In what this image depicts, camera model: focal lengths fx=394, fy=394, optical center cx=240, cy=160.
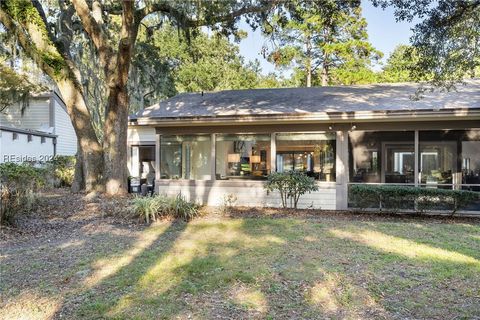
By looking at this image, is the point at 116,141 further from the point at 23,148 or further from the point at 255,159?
the point at 23,148

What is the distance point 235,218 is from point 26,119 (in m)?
18.9

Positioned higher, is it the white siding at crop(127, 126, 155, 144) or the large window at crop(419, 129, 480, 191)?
the white siding at crop(127, 126, 155, 144)

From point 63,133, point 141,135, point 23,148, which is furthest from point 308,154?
point 63,133

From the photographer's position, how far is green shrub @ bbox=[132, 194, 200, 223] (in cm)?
809

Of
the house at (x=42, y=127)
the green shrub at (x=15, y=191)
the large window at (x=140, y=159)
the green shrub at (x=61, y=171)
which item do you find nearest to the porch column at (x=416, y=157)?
the green shrub at (x=15, y=191)

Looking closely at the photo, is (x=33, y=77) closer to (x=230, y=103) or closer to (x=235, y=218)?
(x=230, y=103)

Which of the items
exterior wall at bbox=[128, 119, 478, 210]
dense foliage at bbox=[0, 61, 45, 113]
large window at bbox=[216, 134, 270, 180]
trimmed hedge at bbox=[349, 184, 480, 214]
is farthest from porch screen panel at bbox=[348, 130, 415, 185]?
dense foliage at bbox=[0, 61, 45, 113]

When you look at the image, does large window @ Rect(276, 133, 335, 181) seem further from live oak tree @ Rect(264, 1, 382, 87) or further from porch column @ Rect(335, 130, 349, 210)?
live oak tree @ Rect(264, 1, 382, 87)

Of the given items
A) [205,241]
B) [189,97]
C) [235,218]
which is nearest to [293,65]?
[189,97]

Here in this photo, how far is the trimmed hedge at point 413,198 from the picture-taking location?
9.10 m

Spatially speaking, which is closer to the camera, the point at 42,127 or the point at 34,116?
the point at 42,127

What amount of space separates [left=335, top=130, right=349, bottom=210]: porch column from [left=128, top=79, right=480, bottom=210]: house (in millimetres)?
27

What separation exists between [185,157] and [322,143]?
417 cm

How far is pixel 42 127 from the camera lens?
73.0 feet
